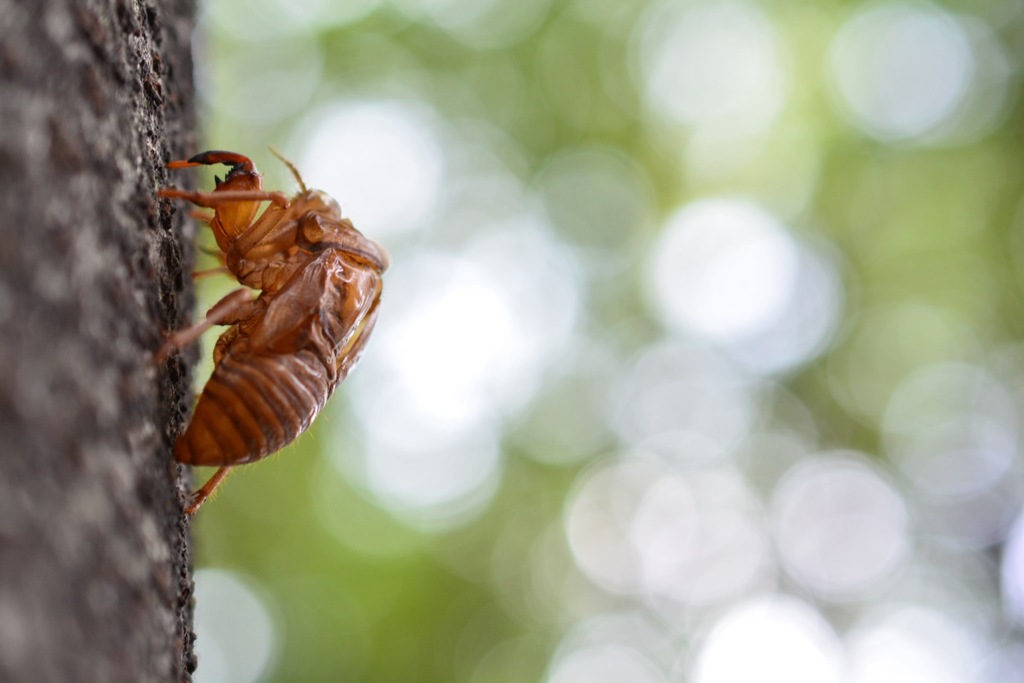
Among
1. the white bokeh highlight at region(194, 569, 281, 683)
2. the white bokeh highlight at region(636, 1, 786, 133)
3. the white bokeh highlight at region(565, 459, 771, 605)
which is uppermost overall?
the white bokeh highlight at region(636, 1, 786, 133)

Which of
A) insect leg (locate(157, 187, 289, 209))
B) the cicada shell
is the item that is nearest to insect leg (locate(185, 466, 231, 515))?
the cicada shell

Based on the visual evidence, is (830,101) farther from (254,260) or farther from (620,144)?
(254,260)

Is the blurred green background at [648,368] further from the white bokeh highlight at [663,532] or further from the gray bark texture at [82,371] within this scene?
the gray bark texture at [82,371]

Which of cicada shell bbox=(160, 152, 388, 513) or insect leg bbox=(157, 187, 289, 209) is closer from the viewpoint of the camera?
cicada shell bbox=(160, 152, 388, 513)

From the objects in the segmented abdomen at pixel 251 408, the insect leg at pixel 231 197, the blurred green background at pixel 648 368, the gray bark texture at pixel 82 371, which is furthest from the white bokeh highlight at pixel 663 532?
the gray bark texture at pixel 82 371

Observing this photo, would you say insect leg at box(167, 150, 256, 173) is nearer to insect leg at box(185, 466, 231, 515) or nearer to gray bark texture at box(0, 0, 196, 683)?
gray bark texture at box(0, 0, 196, 683)

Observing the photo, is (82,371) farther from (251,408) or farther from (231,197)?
(231,197)
